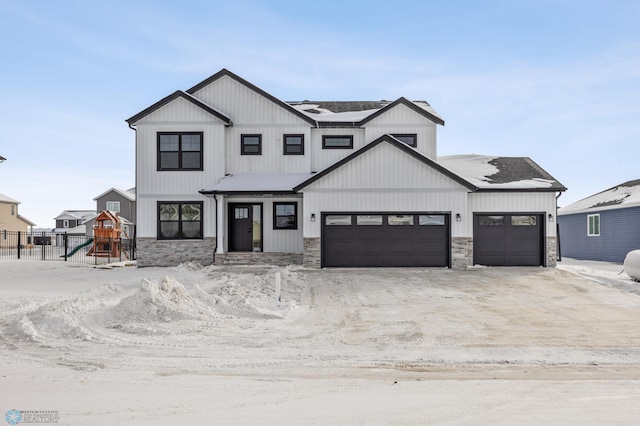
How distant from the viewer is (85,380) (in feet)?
19.8

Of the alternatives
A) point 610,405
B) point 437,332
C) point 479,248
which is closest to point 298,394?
point 610,405

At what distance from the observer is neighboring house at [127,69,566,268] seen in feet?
64.7

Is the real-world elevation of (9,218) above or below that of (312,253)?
above

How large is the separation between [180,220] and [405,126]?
38.2 ft

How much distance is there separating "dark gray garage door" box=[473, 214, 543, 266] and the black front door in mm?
10061

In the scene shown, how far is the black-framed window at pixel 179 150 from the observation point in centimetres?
2170

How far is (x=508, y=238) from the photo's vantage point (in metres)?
20.5

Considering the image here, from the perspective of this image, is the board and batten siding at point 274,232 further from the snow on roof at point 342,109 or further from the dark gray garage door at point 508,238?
the dark gray garage door at point 508,238

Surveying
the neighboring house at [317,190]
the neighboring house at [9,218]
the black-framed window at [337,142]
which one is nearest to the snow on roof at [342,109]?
the neighboring house at [317,190]

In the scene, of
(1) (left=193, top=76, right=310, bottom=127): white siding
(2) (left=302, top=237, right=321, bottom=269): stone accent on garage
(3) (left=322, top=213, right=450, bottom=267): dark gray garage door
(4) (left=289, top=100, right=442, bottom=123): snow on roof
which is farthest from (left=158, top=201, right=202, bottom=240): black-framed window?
(4) (left=289, top=100, right=442, bottom=123): snow on roof

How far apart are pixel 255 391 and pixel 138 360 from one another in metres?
2.37

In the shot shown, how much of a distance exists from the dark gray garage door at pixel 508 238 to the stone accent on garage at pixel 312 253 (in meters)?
6.81

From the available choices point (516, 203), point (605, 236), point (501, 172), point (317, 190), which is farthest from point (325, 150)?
point (605, 236)

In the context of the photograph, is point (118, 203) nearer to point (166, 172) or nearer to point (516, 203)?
point (166, 172)
